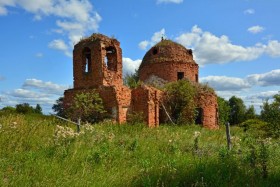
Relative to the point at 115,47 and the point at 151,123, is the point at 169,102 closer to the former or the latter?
the point at 151,123

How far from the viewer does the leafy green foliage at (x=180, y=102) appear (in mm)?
26516

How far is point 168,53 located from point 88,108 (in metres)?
13.4

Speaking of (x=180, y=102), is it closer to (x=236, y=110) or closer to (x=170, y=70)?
(x=170, y=70)

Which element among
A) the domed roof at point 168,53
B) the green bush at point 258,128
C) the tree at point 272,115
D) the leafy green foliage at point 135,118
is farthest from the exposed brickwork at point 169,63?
the tree at point 272,115

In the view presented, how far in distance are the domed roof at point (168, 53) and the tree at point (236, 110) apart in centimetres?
2424

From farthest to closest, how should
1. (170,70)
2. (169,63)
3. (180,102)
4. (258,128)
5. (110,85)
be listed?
(169,63) < (170,70) < (180,102) < (110,85) < (258,128)

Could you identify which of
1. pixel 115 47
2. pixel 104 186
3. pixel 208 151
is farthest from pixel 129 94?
pixel 104 186

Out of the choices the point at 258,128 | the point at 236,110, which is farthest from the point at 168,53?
the point at 236,110

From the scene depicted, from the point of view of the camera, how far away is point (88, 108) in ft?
71.6

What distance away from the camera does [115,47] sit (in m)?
24.5

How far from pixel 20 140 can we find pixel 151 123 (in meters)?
15.9

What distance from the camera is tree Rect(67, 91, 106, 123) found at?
21891mm

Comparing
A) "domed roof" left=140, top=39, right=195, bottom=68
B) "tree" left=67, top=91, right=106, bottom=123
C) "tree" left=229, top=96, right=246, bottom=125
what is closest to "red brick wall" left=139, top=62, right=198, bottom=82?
"domed roof" left=140, top=39, right=195, bottom=68

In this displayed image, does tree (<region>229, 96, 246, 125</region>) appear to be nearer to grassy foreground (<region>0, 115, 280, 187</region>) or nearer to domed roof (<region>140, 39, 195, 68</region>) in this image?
domed roof (<region>140, 39, 195, 68</region>)
